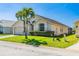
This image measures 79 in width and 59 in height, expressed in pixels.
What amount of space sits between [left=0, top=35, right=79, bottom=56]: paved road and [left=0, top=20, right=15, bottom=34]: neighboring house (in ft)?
1.25

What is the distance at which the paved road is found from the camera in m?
6.91

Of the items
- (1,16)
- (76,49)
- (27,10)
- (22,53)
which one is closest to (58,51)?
(76,49)

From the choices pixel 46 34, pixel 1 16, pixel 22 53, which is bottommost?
pixel 22 53

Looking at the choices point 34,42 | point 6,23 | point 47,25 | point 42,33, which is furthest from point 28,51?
point 6,23

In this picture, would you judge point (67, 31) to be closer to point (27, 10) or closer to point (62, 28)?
point (62, 28)

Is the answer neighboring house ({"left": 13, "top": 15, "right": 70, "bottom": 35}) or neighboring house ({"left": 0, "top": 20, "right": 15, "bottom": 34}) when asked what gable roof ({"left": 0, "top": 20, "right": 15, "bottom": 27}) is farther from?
neighboring house ({"left": 13, "top": 15, "right": 70, "bottom": 35})

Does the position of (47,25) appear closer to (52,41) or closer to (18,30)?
(52,41)

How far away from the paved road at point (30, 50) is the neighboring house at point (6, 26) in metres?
0.38

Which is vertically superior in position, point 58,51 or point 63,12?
point 63,12

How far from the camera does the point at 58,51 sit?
22.9 ft

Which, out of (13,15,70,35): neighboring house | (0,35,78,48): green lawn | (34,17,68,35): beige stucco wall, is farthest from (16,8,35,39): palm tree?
(0,35,78,48): green lawn

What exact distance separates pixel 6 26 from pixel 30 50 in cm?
105

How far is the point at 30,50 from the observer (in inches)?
278
